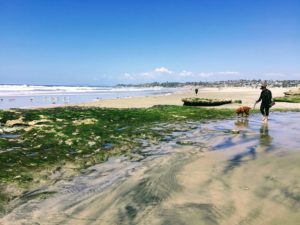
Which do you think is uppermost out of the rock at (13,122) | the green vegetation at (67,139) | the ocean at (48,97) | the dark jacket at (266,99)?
the dark jacket at (266,99)

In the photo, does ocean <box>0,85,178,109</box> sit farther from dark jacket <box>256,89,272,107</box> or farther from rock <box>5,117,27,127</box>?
dark jacket <box>256,89,272,107</box>

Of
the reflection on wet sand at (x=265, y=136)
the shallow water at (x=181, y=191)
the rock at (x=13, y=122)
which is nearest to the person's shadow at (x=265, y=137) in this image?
the reflection on wet sand at (x=265, y=136)

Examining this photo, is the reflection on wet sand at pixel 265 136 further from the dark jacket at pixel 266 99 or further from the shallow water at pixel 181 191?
the dark jacket at pixel 266 99

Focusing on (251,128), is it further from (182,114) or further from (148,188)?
(148,188)

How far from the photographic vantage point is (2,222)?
19.6 feet

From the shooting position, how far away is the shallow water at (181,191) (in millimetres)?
5832

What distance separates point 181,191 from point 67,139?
7.56m

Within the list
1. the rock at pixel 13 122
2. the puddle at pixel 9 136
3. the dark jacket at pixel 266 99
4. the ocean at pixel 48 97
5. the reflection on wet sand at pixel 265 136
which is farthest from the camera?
the ocean at pixel 48 97

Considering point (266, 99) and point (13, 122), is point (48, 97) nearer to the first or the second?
point (13, 122)

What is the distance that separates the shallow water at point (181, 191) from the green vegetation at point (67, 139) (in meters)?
0.88

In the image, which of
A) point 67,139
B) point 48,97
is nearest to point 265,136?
point 67,139

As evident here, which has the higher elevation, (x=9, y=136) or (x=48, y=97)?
(x=9, y=136)

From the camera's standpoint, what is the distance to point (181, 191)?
7.10 m

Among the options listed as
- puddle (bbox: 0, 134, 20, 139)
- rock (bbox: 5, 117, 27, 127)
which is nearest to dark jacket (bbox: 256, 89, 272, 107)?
rock (bbox: 5, 117, 27, 127)
